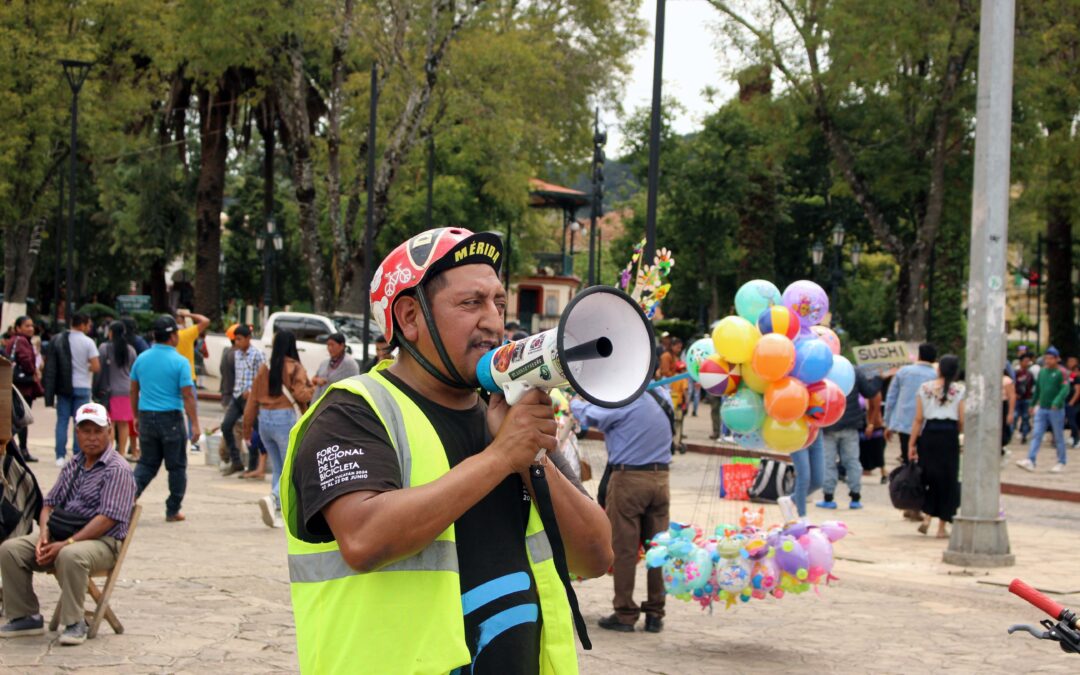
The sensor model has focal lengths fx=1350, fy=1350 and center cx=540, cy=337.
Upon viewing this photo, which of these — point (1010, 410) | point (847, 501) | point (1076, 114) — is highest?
point (1076, 114)

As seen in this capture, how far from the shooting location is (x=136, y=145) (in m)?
42.1

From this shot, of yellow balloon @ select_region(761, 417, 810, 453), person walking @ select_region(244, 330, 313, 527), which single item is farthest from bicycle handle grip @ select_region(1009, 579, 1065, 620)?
person walking @ select_region(244, 330, 313, 527)

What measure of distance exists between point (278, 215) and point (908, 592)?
146ft

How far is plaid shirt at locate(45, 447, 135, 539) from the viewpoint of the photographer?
7.72 m

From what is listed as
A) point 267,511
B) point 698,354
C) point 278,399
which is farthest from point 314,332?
point 698,354

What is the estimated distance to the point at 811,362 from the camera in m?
8.16

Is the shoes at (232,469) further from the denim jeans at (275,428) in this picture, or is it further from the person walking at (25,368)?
the denim jeans at (275,428)

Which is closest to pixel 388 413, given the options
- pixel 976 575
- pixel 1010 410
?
pixel 976 575

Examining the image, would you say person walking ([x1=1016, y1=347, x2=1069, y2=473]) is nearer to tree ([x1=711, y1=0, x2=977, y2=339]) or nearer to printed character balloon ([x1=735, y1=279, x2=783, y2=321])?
tree ([x1=711, y1=0, x2=977, y2=339])

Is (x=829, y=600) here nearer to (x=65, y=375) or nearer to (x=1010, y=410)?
(x=1010, y=410)

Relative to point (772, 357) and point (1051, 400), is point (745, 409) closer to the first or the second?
point (772, 357)

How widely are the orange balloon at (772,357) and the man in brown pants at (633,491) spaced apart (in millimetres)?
714

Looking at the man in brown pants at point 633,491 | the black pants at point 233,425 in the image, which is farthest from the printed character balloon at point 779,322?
the black pants at point 233,425

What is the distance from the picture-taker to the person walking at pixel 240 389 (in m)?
15.8
